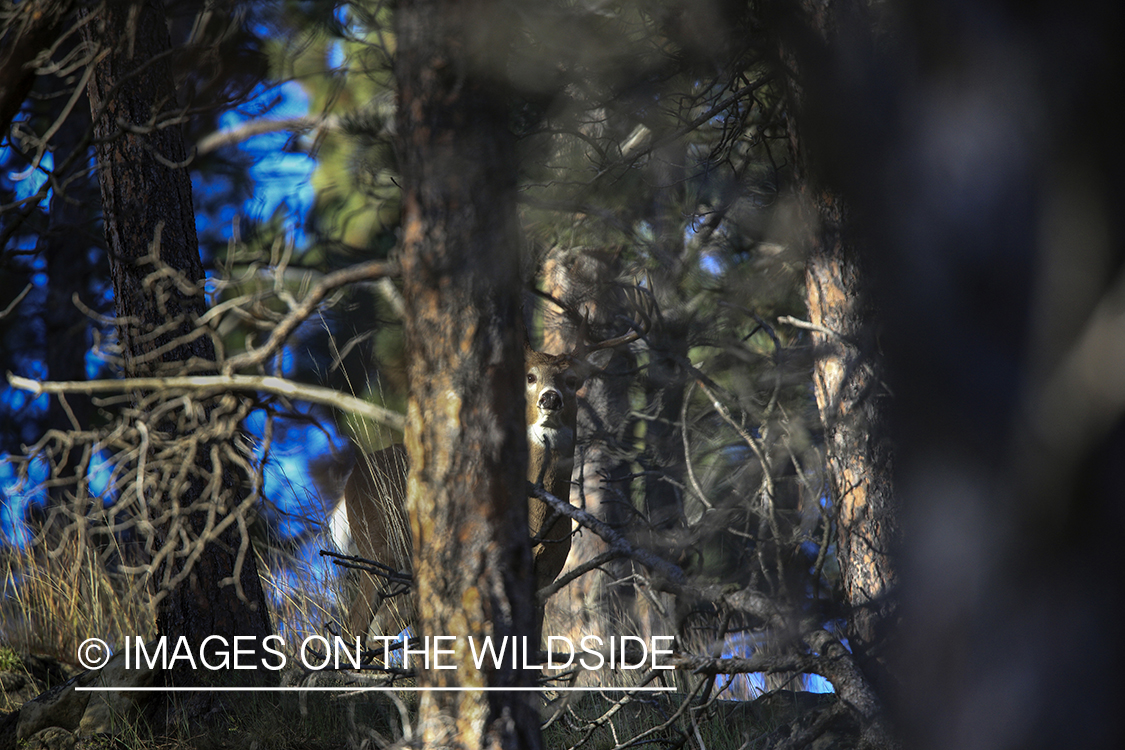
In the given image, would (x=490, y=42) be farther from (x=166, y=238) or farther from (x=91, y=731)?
(x=91, y=731)

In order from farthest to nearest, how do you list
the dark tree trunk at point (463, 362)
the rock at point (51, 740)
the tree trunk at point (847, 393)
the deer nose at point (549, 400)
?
the deer nose at point (549, 400) → the rock at point (51, 740) → the tree trunk at point (847, 393) → the dark tree trunk at point (463, 362)

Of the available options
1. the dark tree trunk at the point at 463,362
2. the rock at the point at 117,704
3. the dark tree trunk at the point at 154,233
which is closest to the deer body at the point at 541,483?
the dark tree trunk at the point at 154,233

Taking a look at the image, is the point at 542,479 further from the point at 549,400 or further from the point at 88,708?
the point at 88,708

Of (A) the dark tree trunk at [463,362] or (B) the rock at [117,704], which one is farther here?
(B) the rock at [117,704]

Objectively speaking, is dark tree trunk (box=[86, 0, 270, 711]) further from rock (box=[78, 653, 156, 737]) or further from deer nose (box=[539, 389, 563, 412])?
deer nose (box=[539, 389, 563, 412])

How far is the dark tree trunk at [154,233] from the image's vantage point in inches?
180

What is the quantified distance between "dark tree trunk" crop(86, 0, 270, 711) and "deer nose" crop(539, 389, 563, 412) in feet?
6.05

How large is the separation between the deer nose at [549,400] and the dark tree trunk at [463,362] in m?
2.47

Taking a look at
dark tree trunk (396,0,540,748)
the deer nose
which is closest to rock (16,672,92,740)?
the deer nose

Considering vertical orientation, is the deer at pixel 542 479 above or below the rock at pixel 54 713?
above

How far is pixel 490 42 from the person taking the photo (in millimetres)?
2396

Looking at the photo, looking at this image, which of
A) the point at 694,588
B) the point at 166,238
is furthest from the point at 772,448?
the point at 166,238

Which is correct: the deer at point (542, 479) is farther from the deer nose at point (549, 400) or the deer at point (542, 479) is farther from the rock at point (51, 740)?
the rock at point (51, 740)

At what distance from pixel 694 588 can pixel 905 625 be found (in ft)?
5.27
